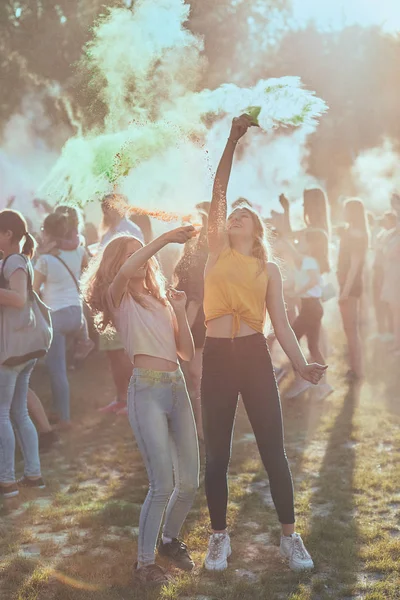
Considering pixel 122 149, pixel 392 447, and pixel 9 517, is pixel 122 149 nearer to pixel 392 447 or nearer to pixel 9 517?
pixel 9 517

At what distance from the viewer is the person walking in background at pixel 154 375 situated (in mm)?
4188

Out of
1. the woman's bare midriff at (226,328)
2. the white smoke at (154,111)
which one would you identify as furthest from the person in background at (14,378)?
the woman's bare midriff at (226,328)

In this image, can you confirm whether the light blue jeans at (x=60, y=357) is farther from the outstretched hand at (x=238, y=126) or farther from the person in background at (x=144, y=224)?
the outstretched hand at (x=238, y=126)

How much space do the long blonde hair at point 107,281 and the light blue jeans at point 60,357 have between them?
11.6ft

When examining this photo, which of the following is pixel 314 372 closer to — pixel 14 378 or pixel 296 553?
pixel 296 553

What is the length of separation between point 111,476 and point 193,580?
92.6 inches

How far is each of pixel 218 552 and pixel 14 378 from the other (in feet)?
7.61

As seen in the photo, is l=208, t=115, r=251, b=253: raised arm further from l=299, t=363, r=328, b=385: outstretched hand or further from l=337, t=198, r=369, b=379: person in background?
l=337, t=198, r=369, b=379: person in background

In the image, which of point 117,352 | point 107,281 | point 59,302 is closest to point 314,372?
point 107,281

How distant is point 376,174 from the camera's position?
23.6 metres

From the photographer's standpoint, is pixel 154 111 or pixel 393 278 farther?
pixel 393 278

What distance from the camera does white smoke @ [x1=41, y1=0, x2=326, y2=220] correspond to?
5285 mm

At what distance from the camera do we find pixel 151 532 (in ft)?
13.8

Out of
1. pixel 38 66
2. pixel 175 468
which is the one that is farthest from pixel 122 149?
pixel 38 66
